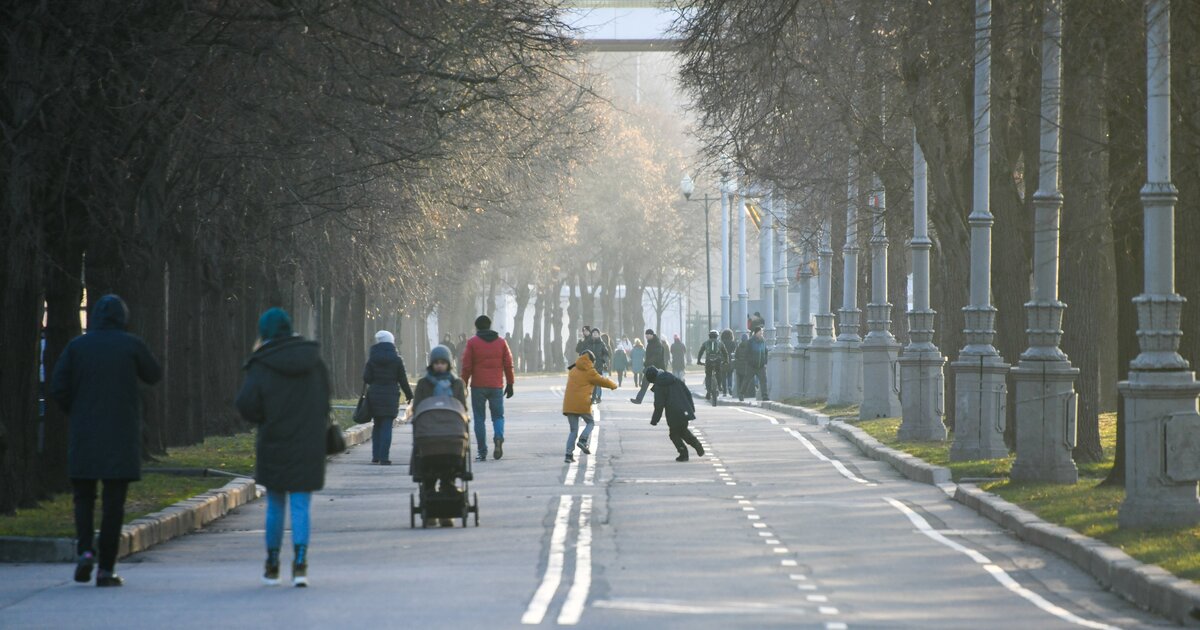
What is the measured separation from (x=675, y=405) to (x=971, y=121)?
5266mm

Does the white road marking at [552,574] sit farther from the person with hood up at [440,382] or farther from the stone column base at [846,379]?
the stone column base at [846,379]

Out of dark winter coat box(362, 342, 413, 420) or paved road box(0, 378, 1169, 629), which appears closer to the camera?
paved road box(0, 378, 1169, 629)

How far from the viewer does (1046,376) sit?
2152 centimetres

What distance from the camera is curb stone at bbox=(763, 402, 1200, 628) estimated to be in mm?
12180

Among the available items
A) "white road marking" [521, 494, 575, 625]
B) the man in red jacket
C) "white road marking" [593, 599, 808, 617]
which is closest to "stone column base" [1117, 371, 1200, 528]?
"white road marking" [521, 494, 575, 625]

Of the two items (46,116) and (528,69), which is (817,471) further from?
(46,116)

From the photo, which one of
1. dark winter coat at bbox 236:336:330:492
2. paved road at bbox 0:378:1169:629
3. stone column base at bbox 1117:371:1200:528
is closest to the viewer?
paved road at bbox 0:378:1169:629

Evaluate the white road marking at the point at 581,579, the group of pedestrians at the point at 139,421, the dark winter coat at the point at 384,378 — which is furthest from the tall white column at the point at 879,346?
the group of pedestrians at the point at 139,421

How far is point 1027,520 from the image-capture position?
17453mm

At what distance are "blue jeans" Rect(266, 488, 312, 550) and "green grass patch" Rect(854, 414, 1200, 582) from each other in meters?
5.36

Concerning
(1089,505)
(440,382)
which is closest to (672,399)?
(440,382)

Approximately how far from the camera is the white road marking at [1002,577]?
12047mm

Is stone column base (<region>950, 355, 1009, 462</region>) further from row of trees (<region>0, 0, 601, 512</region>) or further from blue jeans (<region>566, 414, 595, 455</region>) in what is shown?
row of trees (<region>0, 0, 601, 512</region>)

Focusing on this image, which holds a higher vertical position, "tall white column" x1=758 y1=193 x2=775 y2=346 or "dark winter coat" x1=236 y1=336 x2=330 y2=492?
"tall white column" x1=758 y1=193 x2=775 y2=346
